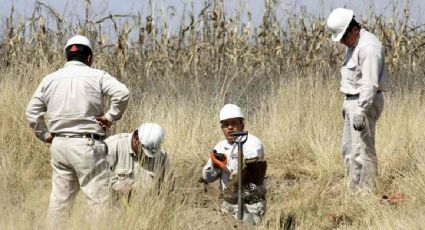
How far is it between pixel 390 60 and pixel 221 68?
2960 mm

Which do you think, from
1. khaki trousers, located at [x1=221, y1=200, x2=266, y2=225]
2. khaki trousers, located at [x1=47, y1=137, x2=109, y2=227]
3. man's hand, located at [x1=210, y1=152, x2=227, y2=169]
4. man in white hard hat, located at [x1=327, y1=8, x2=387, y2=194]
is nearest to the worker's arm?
khaki trousers, located at [x1=47, y1=137, x2=109, y2=227]

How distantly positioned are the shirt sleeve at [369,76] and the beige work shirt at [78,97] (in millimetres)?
2500

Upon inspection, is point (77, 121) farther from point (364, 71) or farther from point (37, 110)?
point (364, 71)

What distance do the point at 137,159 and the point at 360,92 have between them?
2.30 metres

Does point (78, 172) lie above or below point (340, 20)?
below

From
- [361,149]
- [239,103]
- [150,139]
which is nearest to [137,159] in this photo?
[150,139]

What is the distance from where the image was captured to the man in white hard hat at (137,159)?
8.18 metres

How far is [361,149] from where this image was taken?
943 centimetres

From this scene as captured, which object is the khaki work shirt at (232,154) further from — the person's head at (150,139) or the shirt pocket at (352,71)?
the shirt pocket at (352,71)

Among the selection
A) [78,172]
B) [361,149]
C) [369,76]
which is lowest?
[361,149]

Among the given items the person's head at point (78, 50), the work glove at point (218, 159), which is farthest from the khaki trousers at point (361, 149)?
the person's head at point (78, 50)

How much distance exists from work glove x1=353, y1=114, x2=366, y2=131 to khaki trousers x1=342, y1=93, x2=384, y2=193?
0.46 feet

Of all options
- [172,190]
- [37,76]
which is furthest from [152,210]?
[37,76]

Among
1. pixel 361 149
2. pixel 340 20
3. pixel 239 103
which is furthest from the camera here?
pixel 239 103
